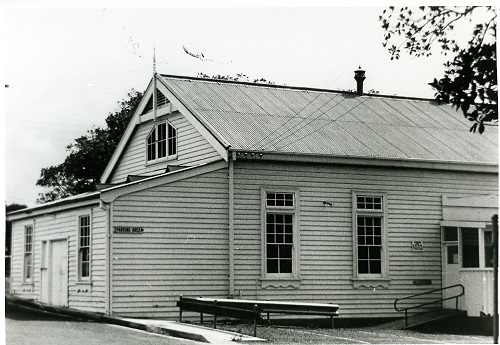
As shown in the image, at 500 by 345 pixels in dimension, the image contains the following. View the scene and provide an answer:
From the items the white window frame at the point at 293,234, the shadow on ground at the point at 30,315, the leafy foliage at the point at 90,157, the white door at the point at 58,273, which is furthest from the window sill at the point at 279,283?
the leafy foliage at the point at 90,157

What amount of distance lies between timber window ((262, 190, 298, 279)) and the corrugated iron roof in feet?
4.33

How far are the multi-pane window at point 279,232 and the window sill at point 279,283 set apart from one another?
0.21 meters

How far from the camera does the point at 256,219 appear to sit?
22.9 metres

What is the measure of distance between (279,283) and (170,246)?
3163mm

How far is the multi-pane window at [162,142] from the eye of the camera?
25.6 m

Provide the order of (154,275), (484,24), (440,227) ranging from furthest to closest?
(440,227) < (154,275) < (484,24)

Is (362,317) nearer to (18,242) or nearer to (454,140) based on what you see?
(454,140)

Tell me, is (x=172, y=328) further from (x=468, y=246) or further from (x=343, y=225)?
(x=468, y=246)

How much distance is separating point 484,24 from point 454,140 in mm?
11200

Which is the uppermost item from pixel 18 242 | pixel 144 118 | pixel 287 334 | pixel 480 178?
pixel 144 118

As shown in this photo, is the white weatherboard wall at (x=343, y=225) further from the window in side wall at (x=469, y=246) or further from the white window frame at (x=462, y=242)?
the window in side wall at (x=469, y=246)

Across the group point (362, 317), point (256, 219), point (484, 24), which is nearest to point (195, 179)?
point (256, 219)

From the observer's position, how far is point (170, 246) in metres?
21.9

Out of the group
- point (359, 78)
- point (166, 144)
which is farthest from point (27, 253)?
point (359, 78)
